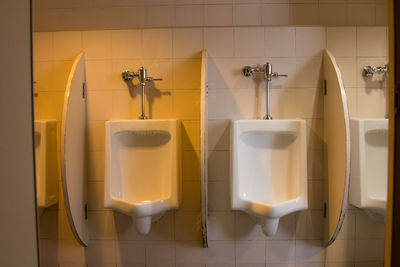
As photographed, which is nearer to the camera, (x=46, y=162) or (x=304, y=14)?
(x=46, y=162)

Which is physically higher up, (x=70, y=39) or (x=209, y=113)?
(x=70, y=39)

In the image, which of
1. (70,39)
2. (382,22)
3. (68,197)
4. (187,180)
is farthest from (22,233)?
(382,22)

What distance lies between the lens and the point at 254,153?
1459 mm

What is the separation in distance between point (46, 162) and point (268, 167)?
116 centimetres

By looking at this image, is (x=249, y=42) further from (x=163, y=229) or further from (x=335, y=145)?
(x=163, y=229)

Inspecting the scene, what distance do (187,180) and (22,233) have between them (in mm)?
994

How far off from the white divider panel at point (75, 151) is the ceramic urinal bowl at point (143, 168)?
0.20 metres

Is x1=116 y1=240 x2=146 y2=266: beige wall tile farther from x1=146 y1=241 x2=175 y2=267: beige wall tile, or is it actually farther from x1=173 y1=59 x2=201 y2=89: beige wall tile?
x1=173 y1=59 x2=201 y2=89: beige wall tile

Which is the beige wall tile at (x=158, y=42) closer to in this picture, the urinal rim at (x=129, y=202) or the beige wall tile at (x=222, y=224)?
the urinal rim at (x=129, y=202)

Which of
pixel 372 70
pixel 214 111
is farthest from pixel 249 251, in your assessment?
pixel 372 70

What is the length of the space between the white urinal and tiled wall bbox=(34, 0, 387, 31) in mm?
648

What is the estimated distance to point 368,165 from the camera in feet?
4.38

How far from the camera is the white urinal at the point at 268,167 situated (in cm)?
131

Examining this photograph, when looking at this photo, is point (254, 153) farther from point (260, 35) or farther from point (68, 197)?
point (68, 197)
